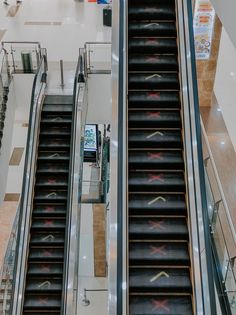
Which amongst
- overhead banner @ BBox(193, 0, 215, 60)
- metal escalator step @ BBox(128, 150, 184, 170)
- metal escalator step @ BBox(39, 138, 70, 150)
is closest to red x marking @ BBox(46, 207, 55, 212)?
metal escalator step @ BBox(39, 138, 70, 150)

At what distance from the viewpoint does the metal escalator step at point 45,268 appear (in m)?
9.66

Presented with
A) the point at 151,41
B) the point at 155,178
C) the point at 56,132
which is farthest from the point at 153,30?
the point at 56,132

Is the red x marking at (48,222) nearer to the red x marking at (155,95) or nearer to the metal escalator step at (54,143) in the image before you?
the metal escalator step at (54,143)

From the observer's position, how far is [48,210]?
1058 cm

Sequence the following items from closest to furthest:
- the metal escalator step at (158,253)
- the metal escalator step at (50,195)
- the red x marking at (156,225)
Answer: the metal escalator step at (158,253)
the red x marking at (156,225)
the metal escalator step at (50,195)

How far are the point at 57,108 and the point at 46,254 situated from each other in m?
3.69

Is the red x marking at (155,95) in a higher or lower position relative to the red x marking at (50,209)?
higher

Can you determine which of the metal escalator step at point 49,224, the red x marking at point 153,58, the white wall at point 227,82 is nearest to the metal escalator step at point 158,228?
the red x marking at point 153,58

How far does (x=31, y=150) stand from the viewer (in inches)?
423

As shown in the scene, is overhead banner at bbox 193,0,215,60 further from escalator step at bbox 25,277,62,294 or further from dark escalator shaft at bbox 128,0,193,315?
escalator step at bbox 25,277,62,294

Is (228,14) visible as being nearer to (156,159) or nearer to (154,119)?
(154,119)

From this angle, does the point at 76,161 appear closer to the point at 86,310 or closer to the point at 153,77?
the point at 153,77

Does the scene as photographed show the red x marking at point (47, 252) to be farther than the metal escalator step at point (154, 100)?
Yes

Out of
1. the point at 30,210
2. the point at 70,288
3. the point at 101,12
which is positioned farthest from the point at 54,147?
the point at 101,12
